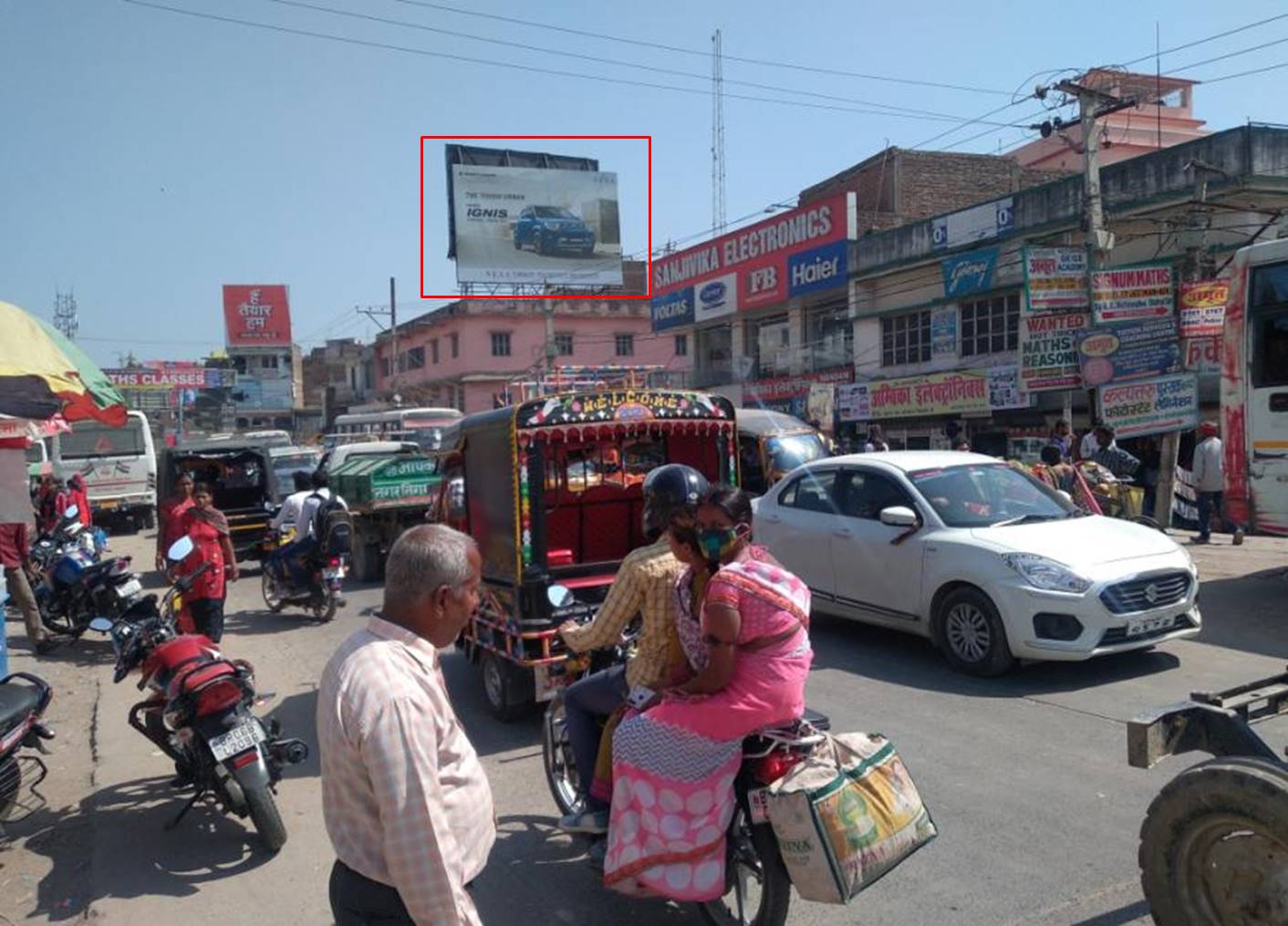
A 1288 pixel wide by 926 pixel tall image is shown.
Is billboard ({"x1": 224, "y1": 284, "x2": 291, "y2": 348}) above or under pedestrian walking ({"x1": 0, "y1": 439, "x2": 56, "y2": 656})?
above

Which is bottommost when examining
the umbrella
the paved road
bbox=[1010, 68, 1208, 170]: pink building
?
the paved road

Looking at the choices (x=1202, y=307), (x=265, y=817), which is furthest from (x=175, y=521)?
(x=1202, y=307)

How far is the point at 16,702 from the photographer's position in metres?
5.00

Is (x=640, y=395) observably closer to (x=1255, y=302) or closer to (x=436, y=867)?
(x=436, y=867)

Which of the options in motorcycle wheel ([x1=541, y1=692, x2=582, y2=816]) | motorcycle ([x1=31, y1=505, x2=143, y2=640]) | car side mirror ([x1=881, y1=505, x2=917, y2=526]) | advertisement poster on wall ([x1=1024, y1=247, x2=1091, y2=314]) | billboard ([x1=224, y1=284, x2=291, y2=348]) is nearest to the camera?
motorcycle wheel ([x1=541, y1=692, x2=582, y2=816])

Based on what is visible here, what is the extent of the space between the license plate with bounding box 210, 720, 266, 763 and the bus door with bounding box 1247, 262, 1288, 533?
Result: 9.13 m

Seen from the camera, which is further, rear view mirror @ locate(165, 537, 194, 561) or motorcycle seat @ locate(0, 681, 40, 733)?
rear view mirror @ locate(165, 537, 194, 561)

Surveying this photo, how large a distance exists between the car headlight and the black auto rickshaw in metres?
11.3

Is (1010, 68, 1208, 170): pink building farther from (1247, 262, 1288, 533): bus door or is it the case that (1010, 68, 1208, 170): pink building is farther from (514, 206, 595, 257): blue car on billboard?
(1247, 262, 1288, 533): bus door

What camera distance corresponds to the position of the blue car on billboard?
40031 millimetres

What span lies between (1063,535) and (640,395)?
10.9 ft

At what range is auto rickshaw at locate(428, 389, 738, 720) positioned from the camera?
650 centimetres

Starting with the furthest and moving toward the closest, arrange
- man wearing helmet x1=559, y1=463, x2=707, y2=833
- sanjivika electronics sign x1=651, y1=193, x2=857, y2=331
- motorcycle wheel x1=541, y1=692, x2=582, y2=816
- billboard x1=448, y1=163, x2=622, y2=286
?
1. billboard x1=448, y1=163, x2=622, y2=286
2. sanjivika electronics sign x1=651, y1=193, x2=857, y2=331
3. motorcycle wheel x1=541, y1=692, x2=582, y2=816
4. man wearing helmet x1=559, y1=463, x2=707, y2=833

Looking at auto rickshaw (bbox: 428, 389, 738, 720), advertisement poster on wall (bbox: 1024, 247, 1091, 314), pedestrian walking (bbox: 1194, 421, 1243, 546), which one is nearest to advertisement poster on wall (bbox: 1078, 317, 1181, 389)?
advertisement poster on wall (bbox: 1024, 247, 1091, 314)
